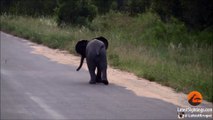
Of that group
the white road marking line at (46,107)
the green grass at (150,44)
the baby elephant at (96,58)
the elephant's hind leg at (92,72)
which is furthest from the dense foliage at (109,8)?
the white road marking line at (46,107)

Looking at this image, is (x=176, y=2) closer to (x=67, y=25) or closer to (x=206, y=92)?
(x=67, y=25)

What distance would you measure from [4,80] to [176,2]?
15.1 m

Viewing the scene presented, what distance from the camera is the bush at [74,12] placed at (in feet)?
107

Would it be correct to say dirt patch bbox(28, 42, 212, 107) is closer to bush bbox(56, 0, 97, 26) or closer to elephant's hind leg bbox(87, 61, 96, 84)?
elephant's hind leg bbox(87, 61, 96, 84)

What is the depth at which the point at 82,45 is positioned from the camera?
43.4ft

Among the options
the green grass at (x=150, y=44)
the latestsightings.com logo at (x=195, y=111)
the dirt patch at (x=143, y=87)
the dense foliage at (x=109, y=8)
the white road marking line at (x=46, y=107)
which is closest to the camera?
the latestsightings.com logo at (x=195, y=111)

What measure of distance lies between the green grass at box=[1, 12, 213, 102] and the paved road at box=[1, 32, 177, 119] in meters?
1.58

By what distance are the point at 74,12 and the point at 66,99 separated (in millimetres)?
22122

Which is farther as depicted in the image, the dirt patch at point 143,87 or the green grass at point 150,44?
the green grass at point 150,44

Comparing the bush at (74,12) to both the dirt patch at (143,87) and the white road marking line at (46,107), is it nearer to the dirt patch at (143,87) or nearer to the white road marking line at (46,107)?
the dirt patch at (143,87)

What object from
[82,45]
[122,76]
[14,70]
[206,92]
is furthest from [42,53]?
[206,92]

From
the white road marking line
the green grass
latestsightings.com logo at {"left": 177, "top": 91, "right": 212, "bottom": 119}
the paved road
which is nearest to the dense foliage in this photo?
the green grass

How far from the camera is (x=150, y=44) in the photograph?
24781 mm

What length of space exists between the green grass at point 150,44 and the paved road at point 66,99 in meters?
1.58
